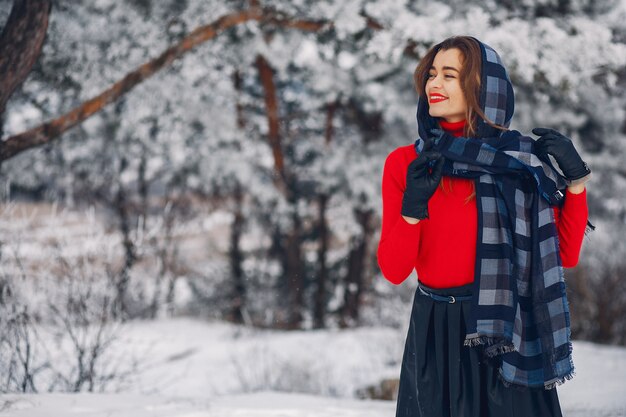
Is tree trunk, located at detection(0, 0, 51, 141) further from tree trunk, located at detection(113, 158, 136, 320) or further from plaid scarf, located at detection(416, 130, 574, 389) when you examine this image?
plaid scarf, located at detection(416, 130, 574, 389)

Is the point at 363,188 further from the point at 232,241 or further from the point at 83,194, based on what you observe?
the point at 83,194

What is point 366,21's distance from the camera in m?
5.23

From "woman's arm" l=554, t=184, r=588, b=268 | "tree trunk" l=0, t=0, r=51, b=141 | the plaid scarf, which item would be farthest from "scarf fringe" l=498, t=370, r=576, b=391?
"tree trunk" l=0, t=0, r=51, b=141

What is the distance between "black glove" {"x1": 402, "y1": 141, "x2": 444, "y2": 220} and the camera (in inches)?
67.4

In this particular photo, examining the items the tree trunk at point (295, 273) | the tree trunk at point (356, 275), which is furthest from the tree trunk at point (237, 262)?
the tree trunk at point (356, 275)

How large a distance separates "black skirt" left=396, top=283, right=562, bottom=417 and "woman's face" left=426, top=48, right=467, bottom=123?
65cm

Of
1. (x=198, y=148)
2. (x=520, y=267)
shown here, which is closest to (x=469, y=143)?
(x=520, y=267)

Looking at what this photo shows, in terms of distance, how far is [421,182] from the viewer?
5.62 ft

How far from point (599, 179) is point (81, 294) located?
8.97m

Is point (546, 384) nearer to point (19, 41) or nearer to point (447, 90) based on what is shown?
point (447, 90)

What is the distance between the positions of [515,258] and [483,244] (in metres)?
0.14

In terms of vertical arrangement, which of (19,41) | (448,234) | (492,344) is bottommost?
(492,344)

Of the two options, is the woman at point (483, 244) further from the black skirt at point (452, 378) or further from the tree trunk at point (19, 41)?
the tree trunk at point (19, 41)

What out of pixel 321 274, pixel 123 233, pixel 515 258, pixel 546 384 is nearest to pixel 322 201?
Result: pixel 321 274
